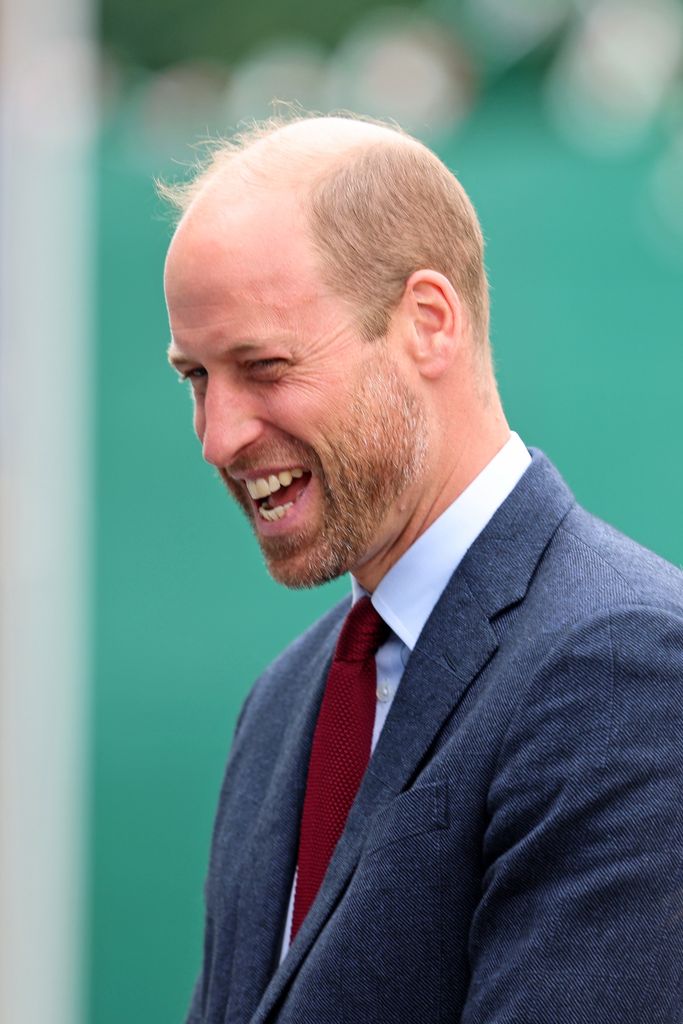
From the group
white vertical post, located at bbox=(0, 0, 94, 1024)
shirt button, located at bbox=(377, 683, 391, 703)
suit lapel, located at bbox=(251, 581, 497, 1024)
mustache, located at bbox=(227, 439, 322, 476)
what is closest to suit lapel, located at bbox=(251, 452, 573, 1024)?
suit lapel, located at bbox=(251, 581, 497, 1024)

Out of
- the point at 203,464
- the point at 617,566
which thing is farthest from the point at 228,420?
the point at 203,464

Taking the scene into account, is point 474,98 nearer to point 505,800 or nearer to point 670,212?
point 670,212

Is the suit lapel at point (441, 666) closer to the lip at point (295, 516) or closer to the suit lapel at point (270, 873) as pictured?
the suit lapel at point (270, 873)

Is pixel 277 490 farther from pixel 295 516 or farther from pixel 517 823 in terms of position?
pixel 517 823

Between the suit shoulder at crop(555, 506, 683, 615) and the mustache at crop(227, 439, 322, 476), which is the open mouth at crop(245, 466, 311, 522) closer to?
the mustache at crop(227, 439, 322, 476)

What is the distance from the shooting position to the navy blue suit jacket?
1381 millimetres

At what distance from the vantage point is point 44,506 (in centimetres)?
516

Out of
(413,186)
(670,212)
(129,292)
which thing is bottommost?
(413,186)

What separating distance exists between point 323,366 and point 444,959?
0.69m

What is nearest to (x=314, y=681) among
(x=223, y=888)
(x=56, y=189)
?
(x=223, y=888)

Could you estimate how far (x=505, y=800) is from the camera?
1.47 m

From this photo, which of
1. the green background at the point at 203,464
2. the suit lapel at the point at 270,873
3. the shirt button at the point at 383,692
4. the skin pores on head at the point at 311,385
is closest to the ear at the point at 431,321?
the skin pores on head at the point at 311,385

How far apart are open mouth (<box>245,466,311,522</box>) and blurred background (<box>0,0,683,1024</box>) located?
2.68 metres

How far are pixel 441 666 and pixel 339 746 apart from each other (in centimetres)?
24
